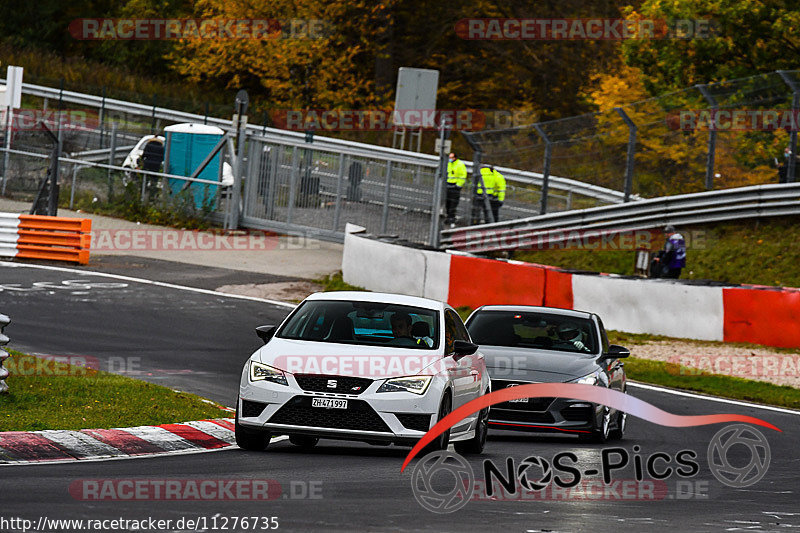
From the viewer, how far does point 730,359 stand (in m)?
20.8

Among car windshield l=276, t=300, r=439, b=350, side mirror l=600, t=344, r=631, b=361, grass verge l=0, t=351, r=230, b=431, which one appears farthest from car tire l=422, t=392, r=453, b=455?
side mirror l=600, t=344, r=631, b=361

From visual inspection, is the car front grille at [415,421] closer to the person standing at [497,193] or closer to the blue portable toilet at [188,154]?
the person standing at [497,193]

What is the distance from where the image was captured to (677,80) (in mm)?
36344

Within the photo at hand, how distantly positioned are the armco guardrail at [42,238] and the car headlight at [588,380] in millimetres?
15944

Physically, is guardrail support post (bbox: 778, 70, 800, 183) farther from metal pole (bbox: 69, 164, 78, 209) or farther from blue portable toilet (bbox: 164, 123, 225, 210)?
metal pole (bbox: 69, 164, 78, 209)

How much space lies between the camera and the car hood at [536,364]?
552 inches

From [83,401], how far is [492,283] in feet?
39.3

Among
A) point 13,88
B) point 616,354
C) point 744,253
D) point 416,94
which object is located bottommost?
point 616,354

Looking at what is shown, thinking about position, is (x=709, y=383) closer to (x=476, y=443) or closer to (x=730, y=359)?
(x=730, y=359)

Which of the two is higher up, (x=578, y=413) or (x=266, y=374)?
(x=266, y=374)

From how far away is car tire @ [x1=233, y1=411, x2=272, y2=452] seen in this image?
11.8 metres

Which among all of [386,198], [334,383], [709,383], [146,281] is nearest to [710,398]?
[709,383]

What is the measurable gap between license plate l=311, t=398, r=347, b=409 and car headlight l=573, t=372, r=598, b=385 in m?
3.42

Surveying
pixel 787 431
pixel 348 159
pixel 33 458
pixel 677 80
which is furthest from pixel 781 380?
pixel 677 80
